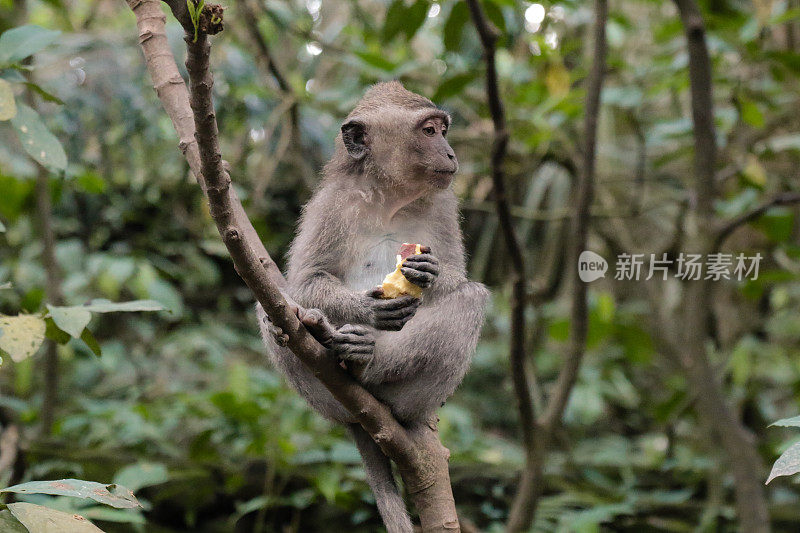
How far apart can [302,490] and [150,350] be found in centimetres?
303

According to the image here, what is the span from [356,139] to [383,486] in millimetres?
1505

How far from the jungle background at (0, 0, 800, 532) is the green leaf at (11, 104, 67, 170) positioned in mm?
1620

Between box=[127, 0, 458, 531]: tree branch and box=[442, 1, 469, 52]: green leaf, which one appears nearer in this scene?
box=[127, 0, 458, 531]: tree branch

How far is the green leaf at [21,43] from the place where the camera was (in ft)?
8.57

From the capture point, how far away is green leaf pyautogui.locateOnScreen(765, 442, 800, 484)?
172cm

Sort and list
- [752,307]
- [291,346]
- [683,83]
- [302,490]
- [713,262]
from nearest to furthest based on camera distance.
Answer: [291,346]
[713,262]
[683,83]
[302,490]
[752,307]

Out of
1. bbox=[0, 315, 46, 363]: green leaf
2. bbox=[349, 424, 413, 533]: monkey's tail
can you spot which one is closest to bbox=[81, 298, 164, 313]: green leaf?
bbox=[0, 315, 46, 363]: green leaf

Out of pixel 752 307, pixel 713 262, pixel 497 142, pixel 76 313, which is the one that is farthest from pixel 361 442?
pixel 752 307

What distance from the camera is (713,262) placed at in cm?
459

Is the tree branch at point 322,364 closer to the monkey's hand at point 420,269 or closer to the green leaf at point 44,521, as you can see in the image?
the monkey's hand at point 420,269

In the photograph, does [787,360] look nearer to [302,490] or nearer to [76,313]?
[302,490]

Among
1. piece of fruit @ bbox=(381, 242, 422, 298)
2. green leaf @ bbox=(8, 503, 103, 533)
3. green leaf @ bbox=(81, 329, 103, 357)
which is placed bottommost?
green leaf @ bbox=(8, 503, 103, 533)

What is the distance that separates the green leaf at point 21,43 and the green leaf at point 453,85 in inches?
80.4

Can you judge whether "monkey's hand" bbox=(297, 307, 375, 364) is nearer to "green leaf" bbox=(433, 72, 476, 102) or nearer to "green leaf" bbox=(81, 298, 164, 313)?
"green leaf" bbox=(81, 298, 164, 313)
